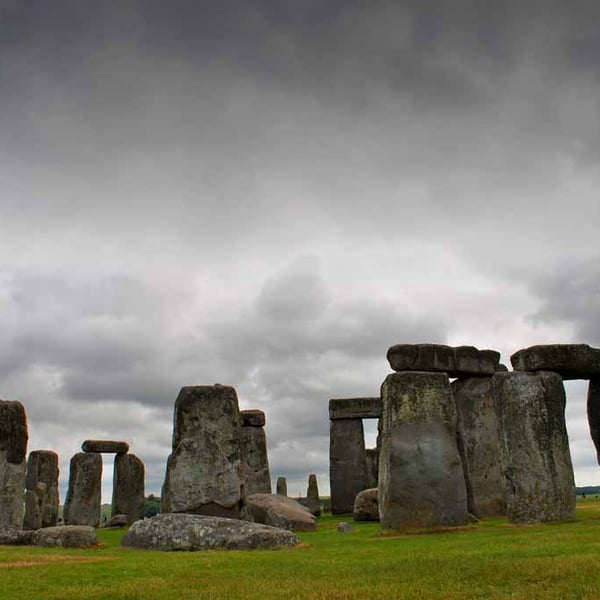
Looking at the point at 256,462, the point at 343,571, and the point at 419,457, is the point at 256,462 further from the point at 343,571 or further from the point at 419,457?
the point at 343,571

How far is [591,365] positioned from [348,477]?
13337mm

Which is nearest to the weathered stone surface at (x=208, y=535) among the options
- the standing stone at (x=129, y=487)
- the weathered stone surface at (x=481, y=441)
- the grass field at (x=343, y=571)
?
the grass field at (x=343, y=571)

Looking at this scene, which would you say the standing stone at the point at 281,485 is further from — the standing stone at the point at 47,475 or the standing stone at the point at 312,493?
the standing stone at the point at 47,475

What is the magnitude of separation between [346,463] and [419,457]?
42.3ft

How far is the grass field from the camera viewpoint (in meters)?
6.52

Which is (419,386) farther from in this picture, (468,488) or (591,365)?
(468,488)

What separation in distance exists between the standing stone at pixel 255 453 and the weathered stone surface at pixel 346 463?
2491 mm

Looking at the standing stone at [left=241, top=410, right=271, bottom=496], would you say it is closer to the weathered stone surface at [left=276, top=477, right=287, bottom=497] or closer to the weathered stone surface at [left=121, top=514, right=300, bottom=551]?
the weathered stone surface at [left=276, top=477, right=287, bottom=497]

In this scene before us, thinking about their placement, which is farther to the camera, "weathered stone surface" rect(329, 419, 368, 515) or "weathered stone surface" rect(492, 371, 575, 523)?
"weathered stone surface" rect(329, 419, 368, 515)

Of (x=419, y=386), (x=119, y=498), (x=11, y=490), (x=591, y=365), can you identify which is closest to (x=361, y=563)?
(x=419, y=386)

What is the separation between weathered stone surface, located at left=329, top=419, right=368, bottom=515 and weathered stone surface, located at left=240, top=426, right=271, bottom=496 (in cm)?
249

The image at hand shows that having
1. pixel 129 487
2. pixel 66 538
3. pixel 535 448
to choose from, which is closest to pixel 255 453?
pixel 129 487

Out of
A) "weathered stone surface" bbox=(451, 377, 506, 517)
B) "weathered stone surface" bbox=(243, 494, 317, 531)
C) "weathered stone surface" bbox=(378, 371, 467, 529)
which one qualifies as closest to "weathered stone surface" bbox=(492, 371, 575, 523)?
"weathered stone surface" bbox=(378, 371, 467, 529)

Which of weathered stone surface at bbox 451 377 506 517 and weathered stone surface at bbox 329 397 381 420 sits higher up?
weathered stone surface at bbox 329 397 381 420
